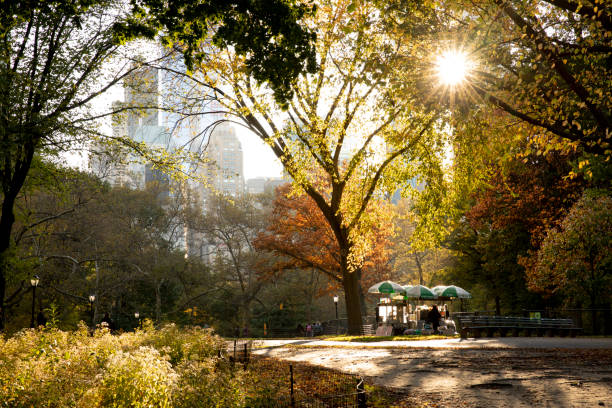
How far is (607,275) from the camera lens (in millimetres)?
24172

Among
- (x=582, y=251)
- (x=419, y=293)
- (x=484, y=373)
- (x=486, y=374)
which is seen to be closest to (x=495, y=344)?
(x=484, y=373)

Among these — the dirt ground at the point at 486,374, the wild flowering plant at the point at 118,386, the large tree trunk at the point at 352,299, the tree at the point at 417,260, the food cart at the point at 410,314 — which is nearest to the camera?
the wild flowering plant at the point at 118,386

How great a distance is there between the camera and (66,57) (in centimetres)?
1883

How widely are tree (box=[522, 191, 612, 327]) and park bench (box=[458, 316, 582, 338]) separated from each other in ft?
6.15

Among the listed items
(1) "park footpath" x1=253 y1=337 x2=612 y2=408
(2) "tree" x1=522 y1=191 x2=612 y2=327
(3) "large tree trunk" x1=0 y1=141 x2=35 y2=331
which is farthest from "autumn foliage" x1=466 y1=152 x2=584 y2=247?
(3) "large tree trunk" x1=0 y1=141 x2=35 y2=331

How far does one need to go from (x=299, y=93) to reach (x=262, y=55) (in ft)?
35.3

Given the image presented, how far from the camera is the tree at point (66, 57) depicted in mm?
8648

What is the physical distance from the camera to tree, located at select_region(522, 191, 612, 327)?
20.9 metres

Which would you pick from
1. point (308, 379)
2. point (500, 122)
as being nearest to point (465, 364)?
point (308, 379)

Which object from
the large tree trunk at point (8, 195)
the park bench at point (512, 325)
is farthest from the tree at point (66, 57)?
the park bench at point (512, 325)

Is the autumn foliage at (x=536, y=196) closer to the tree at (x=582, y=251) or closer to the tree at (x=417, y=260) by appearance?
the tree at (x=582, y=251)

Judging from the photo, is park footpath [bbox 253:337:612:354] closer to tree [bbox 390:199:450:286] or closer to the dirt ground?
the dirt ground

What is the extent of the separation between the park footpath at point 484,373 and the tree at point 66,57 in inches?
225

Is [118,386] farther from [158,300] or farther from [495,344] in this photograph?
[158,300]
